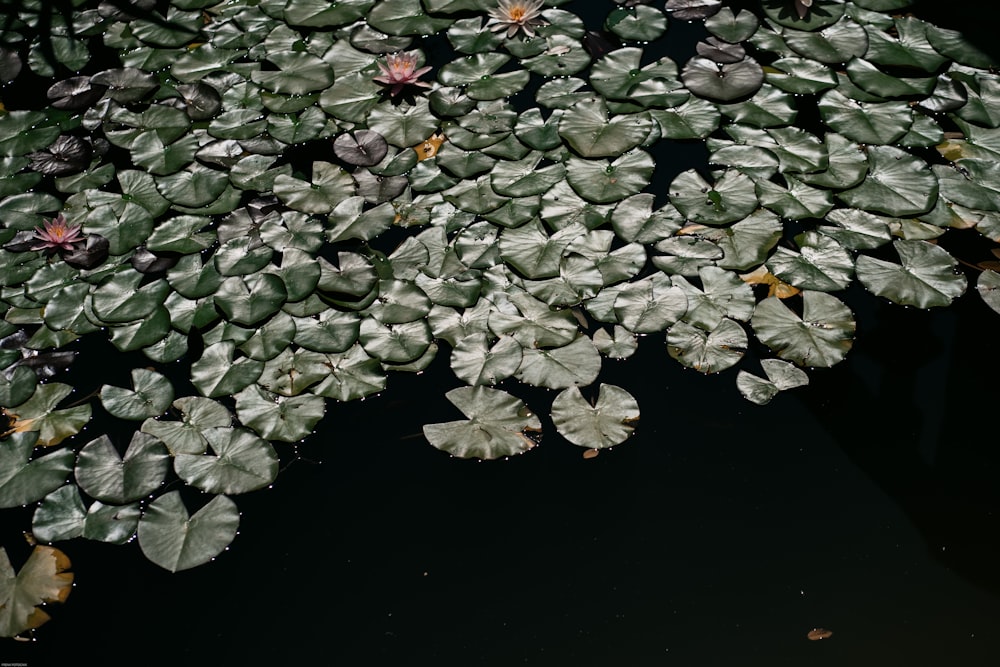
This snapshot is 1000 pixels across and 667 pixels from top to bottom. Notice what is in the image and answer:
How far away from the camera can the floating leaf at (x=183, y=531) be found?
69.9 inches

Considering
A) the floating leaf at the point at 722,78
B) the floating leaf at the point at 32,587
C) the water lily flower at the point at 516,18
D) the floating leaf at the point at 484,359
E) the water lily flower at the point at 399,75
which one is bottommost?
the floating leaf at the point at 32,587

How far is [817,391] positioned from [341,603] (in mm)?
1190

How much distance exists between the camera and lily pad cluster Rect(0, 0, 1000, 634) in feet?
6.43

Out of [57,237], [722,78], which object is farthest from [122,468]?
[722,78]

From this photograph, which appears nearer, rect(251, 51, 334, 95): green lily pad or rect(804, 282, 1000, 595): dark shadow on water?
rect(804, 282, 1000, 595): dark shadow on water

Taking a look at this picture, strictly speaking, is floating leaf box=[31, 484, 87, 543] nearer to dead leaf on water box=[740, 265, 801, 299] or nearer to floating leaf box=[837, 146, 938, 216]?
dead leaf on water box=[740, 265, 801, 299]

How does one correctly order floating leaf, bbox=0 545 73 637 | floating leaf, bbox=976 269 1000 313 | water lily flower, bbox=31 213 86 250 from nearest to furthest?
floating leaf, bbox=0 545 73 637, floating leaf, bbox=976 269 1000 313, water lily flower, bbox=31 213 86 250

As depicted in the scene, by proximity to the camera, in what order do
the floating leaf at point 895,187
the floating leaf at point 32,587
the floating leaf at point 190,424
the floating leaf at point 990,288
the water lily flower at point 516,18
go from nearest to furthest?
the floating leaf at point 32,587 → the floating leaf at point 190,424 → the floating leaf at point 990,288 → the floating leaf at point 895,187 → the water lily flower at point 516,18

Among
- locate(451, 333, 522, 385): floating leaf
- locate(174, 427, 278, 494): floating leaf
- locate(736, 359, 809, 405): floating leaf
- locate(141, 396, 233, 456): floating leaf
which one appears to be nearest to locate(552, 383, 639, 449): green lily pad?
locate(451, 333, 522, 385): floating leaf

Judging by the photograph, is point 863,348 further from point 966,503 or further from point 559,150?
point 559,150

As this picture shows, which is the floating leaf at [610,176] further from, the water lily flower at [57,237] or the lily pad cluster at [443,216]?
the water lily flower at [57,237]

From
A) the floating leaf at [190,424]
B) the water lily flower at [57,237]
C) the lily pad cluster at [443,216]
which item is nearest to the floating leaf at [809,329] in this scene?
the lily pad cluster at [443,216]

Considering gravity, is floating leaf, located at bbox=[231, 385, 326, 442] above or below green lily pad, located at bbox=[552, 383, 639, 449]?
above

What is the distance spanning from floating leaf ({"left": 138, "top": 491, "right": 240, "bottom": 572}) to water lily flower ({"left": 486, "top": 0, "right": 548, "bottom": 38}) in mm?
1744
